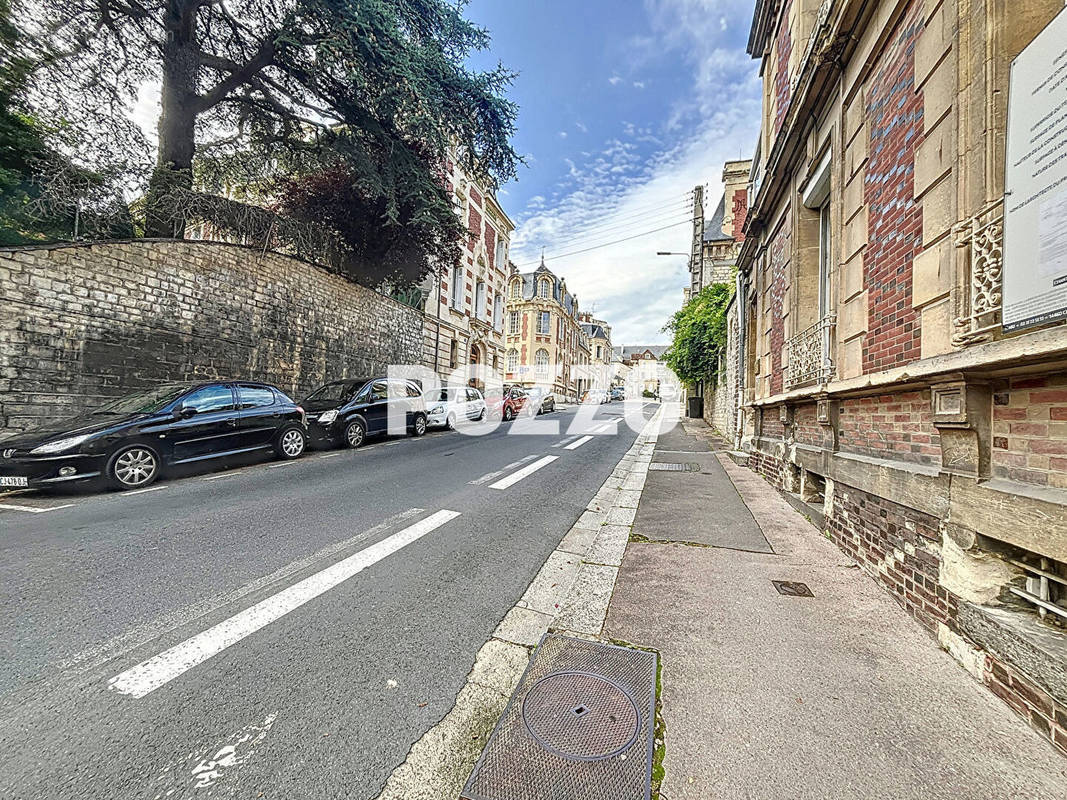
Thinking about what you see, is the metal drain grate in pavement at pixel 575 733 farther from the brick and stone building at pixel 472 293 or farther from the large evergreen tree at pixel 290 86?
the brick and stone building at pixel 472 293

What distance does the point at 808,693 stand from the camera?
6.61 feet

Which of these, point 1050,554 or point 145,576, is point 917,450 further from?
point 145,576

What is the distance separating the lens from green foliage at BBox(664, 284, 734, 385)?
16.8 m

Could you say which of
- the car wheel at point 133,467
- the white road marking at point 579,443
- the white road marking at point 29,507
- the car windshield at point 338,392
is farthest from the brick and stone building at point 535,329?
the white road marking at point 29,507

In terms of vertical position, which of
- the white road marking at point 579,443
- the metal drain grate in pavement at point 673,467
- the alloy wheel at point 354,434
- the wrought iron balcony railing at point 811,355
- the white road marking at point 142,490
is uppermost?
the wrought iron balcony railing at point 811,355

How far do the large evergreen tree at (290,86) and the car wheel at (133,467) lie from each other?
721 cm

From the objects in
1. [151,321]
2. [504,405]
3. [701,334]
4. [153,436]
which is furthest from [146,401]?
[701,334]

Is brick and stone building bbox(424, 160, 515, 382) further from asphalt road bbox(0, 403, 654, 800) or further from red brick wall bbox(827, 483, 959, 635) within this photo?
red brick wall bbox(827, 483, 959, 635)

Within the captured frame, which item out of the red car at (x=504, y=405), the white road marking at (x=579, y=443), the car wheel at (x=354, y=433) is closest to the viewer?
the car wheel at (x=354, y=433)

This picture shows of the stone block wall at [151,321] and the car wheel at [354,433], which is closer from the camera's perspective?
the stone block wall at [151,321]

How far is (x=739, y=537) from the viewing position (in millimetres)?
4281

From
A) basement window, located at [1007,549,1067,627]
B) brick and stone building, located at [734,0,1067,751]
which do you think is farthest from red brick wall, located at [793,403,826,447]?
basement window, located at [1007,549,1067,627]

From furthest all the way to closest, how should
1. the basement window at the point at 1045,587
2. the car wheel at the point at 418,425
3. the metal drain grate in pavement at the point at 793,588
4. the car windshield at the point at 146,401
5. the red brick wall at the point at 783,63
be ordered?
1. the car wheel at the point at 418,425
2. the red brick wall at the point at 783,63
3. the car windshield at the point at 146,401
4. the metal drain grate in pavement at the point at 793,588
5. the basement window at the point at 1045,587

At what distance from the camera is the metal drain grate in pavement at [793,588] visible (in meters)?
3.07
